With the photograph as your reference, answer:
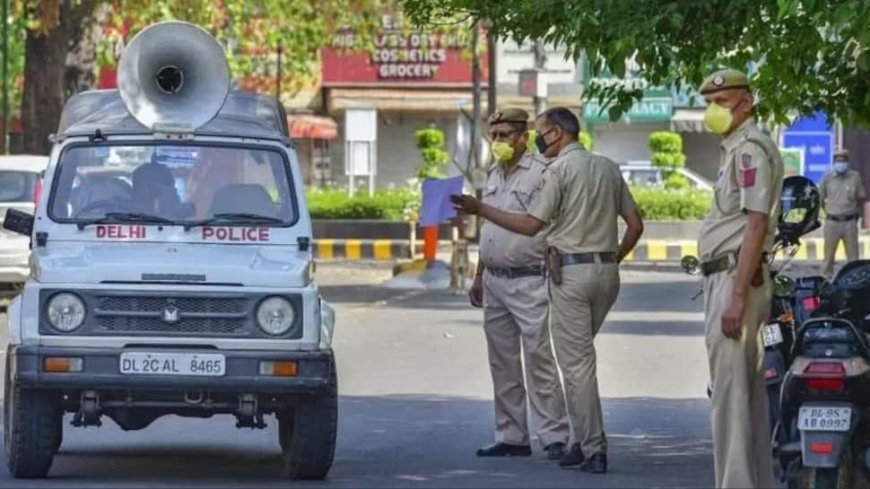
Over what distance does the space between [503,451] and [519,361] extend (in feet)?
1.72

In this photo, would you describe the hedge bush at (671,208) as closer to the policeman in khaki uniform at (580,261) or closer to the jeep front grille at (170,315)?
the policeman in khaki uniform at (580,261)

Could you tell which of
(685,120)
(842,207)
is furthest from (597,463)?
(685,120)

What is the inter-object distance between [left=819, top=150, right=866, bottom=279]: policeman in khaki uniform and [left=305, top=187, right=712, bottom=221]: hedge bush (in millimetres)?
8731

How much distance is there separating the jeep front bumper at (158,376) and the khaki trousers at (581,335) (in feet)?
5.48

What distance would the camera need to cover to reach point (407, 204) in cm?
3844

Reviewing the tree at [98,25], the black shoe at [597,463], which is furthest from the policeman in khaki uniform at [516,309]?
the tree at [98,25]

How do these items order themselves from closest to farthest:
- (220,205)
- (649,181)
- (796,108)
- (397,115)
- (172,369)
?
1. (172,369)
2. (220,205)
3. (796,108)
4. (649,181)
5. (397,115)

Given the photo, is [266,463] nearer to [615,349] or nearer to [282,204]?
[282,204]

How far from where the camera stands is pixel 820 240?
38156 mm

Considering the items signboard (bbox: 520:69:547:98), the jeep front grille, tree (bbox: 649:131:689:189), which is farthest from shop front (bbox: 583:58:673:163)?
the jeep front grille

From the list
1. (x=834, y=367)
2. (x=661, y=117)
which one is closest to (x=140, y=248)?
(x=834, y=367)

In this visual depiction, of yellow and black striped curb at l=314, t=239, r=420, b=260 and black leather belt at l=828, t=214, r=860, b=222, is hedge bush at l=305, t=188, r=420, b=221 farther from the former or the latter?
black leather belt at l=828, t=214, r=860, b=222

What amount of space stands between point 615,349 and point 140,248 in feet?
33.5

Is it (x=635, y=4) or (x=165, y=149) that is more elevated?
(x=635, y=4)
